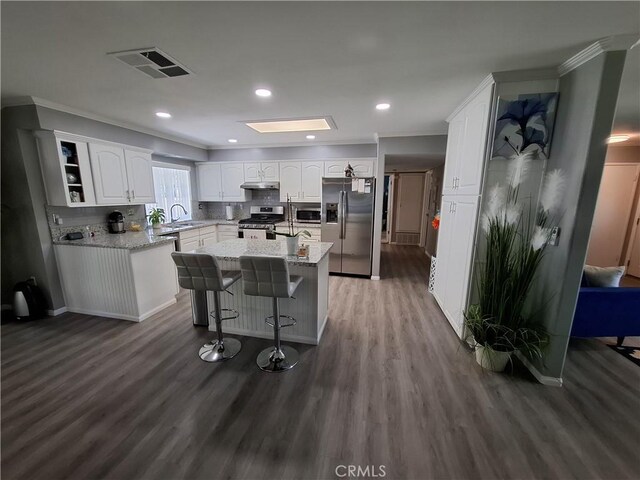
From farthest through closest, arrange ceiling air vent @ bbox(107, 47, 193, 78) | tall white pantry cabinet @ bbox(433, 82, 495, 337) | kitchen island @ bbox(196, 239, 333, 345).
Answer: kitchen island @ bbox(196, 239, 333, 345), tall white pantry cabinet @ bbox(433, 82, 495, 337), ceiling air vent @ bbox(107, 47, 193, 78)

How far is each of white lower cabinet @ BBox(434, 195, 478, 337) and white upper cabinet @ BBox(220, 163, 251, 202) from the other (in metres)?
3.91

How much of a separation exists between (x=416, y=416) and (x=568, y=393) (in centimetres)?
127

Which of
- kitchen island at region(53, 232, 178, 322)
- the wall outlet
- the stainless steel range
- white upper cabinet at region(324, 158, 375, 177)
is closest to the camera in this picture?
the wall outlet

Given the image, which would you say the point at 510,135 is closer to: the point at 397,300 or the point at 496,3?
the point at 496,3

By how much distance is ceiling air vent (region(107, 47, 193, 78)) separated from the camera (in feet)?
5.68

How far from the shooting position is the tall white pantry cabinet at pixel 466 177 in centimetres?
205

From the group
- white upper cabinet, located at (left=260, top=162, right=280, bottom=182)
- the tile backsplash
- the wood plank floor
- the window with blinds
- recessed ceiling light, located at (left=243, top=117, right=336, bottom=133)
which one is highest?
recessed ceiling light, located at (left=243, top=117, right=336, bottom=133)

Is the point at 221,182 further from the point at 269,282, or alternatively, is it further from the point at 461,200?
the point at 461,200

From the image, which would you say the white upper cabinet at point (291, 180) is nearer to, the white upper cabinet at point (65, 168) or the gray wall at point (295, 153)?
the gray wall at point (295, 153)

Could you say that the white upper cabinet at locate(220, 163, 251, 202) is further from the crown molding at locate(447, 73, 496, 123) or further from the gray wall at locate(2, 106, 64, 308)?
the crown molding at locate(447, 73, 496, 123)

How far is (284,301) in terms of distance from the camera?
2.60 meters

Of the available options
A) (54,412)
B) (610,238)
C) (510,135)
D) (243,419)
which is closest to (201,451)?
(243,419)

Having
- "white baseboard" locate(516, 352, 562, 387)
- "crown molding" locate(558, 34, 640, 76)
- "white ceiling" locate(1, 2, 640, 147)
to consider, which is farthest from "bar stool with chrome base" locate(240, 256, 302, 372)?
"crown molding" locate(558, 34, 640, 76)

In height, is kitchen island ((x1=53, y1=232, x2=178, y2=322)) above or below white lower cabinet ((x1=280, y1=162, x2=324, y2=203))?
below
